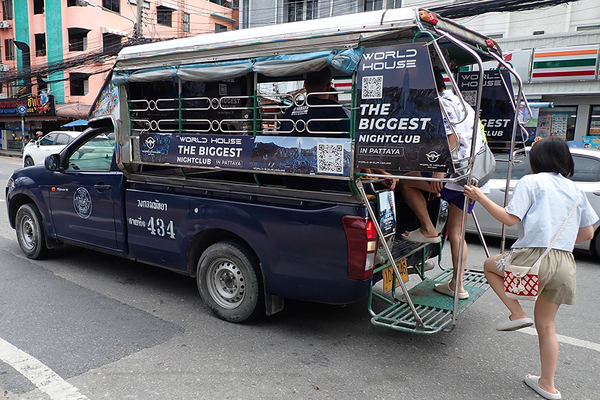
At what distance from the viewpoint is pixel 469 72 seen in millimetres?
4863

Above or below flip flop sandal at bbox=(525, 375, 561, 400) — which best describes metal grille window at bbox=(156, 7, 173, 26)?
above

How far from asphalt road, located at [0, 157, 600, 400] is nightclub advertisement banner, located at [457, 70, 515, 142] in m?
1.76

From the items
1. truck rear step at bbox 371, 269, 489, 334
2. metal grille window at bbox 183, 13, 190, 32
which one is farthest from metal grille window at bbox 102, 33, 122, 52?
truck rear step at bbox 371, 269, 489, 334

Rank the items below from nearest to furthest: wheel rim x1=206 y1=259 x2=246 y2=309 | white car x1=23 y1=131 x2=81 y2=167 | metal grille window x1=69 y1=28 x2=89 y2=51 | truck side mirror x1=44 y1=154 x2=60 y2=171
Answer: wheel rim x1=206 y1=259 x2=246 y2=309 → truck side mirror x1=44 y1=154 x2=60 y2=171 → white car x1=23 y1=131 x2=81 y2=167 → metal grille window x1=69 y1=28 x2=89 y2=51

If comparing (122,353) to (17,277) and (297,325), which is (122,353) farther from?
(17,277)

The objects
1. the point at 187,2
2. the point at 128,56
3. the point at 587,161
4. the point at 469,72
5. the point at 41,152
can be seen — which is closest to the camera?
the point at 128,56

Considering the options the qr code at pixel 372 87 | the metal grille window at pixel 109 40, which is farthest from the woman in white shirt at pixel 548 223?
the metal grille window at pixel 109 40

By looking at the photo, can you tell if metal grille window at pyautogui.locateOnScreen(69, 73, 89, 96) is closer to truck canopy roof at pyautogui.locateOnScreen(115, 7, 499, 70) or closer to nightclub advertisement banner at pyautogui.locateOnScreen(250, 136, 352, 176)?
truck canopy roof at pyautogui.locateOnScreen(115, 7, 499, 70)

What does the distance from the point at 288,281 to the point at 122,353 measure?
4.45 feet

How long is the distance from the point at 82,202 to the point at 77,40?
29493mm

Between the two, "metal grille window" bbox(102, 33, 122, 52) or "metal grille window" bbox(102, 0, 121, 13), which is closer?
"metal grille window" bbox(102, 33, 122, 52)

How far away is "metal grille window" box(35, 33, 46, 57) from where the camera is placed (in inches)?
1213

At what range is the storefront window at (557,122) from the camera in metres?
13.5

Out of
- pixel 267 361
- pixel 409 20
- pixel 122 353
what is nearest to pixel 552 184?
pixel 409 20
